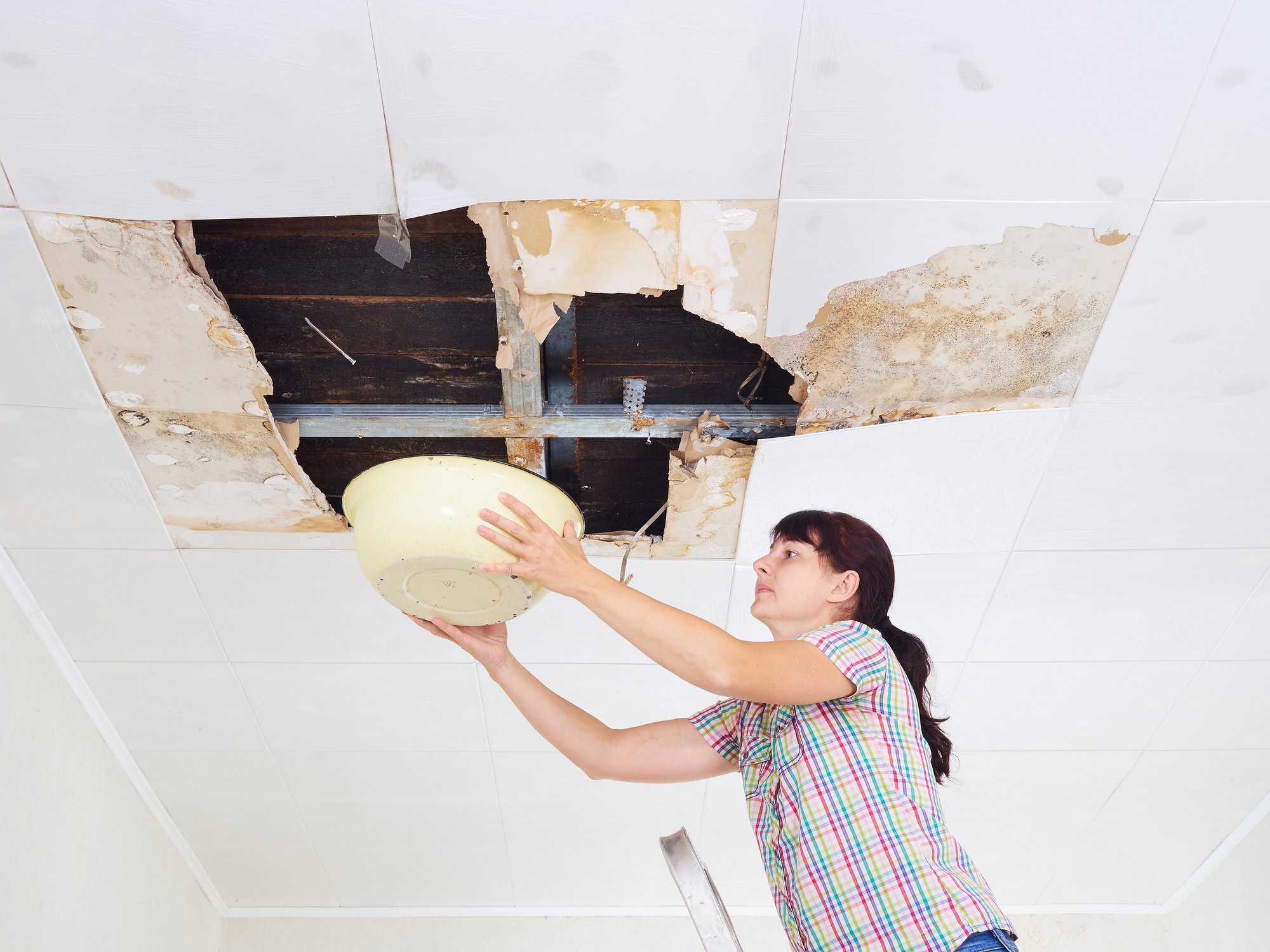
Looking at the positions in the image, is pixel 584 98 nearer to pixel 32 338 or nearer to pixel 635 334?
pixel 635 334

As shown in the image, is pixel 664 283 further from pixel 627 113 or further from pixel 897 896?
pixel 897 896

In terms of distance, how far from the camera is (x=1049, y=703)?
2053mm

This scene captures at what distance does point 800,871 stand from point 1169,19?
1156 millimetres

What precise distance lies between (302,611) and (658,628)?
3.45 feet

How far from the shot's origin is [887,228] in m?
1.23

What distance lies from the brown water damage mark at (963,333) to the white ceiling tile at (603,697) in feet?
2.62

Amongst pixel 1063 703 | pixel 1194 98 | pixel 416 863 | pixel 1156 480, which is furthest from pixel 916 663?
pixel 416 863

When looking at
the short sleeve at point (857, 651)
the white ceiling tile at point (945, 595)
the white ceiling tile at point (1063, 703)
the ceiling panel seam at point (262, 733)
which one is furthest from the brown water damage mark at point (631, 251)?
the white ceiling tile at point (1063, 703)

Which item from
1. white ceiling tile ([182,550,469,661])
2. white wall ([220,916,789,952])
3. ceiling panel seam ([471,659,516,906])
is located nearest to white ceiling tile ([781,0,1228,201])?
white ceiling tile ([182,550,469,661])

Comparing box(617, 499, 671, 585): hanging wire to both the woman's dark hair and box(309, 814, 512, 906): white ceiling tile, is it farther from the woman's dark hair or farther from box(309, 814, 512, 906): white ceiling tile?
box(309, 814, 512, 906): white ceiling tile

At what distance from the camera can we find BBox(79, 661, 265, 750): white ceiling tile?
1.90m

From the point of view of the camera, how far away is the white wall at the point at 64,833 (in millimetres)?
1785

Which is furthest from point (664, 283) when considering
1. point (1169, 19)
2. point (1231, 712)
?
point (1231, 712)

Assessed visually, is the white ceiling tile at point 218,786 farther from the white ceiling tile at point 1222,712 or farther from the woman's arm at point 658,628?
the white ceiling tile at point 1222,712
